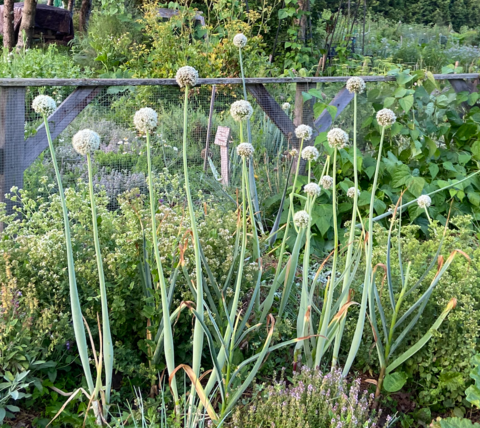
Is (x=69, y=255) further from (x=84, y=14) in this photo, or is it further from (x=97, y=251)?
(x=84, y=14)

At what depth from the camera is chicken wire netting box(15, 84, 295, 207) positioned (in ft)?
13.6

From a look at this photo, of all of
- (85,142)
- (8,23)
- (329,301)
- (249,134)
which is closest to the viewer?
(85,142)

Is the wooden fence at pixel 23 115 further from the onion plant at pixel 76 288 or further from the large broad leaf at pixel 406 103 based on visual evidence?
the onion plant at pixel 76 288

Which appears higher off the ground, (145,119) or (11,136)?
(145,119)

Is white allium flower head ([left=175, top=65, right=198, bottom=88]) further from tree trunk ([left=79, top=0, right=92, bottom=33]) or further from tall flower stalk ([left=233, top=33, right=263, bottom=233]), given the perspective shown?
tree trunk ([left=79, top=0, right=92, bottom=33])

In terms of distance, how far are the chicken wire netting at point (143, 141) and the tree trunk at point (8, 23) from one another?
2836 millimetres

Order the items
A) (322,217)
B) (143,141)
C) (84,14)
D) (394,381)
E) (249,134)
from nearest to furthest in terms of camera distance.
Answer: (394,381)
(249,134)
(322,217)
(143,141)
(84,14)

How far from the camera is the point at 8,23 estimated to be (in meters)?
7.75

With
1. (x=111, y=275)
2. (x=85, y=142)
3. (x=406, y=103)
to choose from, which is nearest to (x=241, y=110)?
(x=85, y=142)

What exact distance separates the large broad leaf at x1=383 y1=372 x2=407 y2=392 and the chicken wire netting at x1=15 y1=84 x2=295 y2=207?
219cm

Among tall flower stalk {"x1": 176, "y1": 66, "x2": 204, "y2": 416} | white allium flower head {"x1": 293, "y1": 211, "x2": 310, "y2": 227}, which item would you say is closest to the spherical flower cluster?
tall flower stalk {"x1": 176, "y1": 66, "x2": 204, "y2": 416}

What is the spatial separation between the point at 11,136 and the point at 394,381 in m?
2.59

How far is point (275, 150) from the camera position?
4848mm

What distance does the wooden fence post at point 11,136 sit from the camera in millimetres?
3104
